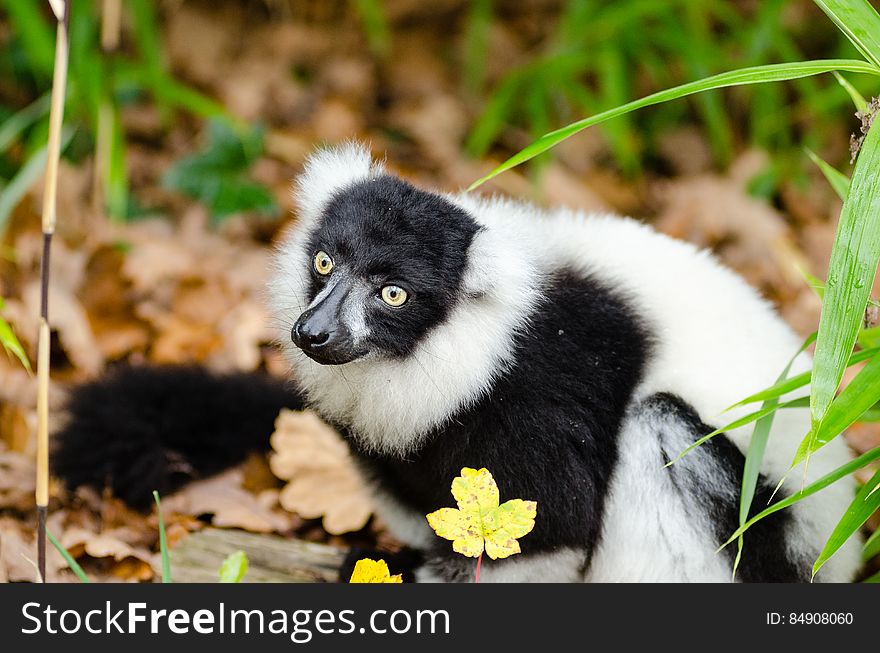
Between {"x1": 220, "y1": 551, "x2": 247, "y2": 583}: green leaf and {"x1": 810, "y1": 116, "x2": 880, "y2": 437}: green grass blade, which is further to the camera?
{"x1": 220, "y1": 551, "x2": 247, "y2": 583}: green leaf

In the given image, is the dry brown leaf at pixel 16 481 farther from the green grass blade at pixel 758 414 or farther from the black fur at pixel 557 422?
the green grass blade at pixel 758 414

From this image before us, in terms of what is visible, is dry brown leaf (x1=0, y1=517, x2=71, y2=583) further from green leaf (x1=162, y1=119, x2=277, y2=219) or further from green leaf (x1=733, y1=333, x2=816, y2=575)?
green leaf (x1=162, y1=119, x2=277, y2=219)

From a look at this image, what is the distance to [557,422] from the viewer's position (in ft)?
10.6

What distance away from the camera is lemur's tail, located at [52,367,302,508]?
3914 mm

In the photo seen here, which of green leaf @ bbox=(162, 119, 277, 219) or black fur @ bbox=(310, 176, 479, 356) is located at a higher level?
green leaf @ bbox=(162, 119, 277, 219)

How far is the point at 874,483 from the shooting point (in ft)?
8.79

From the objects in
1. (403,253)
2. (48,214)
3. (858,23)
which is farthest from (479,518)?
(858,23)

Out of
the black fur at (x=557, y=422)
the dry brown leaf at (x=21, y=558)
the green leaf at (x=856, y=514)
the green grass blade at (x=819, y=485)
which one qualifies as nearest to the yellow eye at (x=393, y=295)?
the black fur at (x=557, y=422)

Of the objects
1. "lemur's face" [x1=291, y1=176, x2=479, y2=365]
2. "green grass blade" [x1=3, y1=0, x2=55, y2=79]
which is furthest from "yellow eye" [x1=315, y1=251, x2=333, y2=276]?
"green grass blade" [x1=3, y1=0, x2=55, y2=79]

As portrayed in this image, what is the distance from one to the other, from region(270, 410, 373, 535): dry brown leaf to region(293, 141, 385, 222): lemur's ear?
1.00m

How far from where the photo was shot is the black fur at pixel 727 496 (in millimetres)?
3211

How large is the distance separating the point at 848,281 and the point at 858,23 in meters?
0.72

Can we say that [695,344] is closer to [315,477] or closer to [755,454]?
[755,454]
